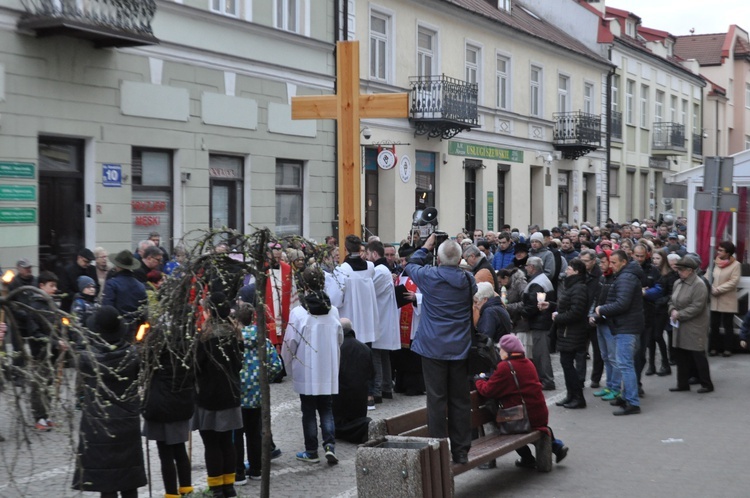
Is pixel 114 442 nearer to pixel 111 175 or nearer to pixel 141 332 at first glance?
pixel 141 332

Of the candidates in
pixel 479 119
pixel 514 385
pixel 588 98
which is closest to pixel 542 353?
pixel 514 385

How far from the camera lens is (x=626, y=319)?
11.5m

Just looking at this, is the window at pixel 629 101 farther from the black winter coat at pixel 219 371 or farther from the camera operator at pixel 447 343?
the black winter coat at pixel 219 371

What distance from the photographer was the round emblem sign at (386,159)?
21.9 m

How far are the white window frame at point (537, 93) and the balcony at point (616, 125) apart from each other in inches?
307

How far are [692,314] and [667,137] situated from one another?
116 feet

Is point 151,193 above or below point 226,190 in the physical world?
below

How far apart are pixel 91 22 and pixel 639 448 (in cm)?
1011

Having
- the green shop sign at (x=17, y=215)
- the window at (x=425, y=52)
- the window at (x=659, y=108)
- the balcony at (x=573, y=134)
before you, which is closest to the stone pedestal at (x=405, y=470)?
the green shop sign at (x=17, y=215)

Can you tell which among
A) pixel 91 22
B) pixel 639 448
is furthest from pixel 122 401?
pixel 91 22

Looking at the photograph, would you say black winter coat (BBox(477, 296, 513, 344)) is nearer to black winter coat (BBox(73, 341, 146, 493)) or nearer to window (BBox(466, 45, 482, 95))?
black winter coat (BBox(73, 341, 146, 493))

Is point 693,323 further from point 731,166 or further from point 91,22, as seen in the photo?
point 91,22

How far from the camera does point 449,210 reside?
27.4m

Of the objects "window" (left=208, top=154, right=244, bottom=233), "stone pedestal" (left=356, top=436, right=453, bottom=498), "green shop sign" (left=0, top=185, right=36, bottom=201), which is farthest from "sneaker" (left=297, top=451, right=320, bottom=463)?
"window" (left=208, top=154, right=244, bottom=233)
